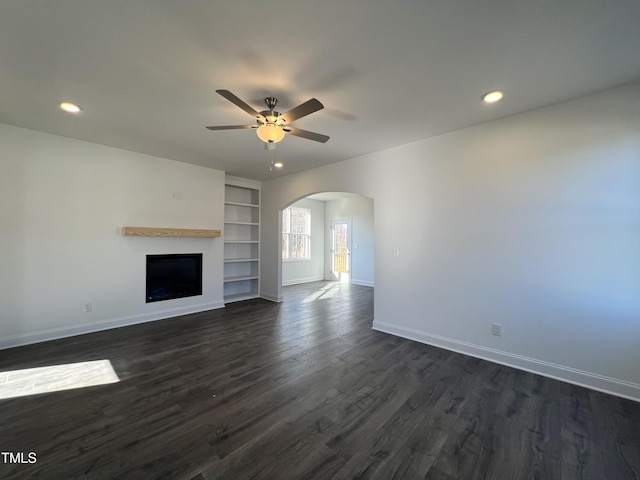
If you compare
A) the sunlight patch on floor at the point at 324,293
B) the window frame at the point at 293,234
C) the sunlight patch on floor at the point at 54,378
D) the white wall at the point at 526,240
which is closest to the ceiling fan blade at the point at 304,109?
the white wall at the point at 526,240

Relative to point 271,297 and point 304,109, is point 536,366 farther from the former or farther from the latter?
point 271,297

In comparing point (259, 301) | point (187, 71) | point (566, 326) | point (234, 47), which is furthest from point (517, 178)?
point (259, 301)

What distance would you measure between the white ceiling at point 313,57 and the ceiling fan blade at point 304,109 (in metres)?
0.30

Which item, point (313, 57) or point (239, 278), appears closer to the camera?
point (313, 57)

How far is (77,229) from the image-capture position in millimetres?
3713

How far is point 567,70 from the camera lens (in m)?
2.08

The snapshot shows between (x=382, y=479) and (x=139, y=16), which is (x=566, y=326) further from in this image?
(x=139, y=16)

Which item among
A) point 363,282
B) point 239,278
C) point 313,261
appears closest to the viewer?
point 239,278

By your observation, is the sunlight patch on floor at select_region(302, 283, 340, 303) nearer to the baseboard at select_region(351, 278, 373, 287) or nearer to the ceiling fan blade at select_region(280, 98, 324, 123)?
the baseboard at select_region(351, 278, 373, 287)

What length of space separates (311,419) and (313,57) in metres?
2.75

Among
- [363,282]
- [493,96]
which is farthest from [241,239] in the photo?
[493,96]

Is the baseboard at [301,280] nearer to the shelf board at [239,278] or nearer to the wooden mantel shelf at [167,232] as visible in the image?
the shelf board at [239,278]

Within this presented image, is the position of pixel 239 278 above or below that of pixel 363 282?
above

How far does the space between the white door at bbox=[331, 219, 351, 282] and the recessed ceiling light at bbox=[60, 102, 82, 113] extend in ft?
22.7
